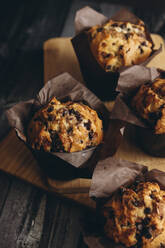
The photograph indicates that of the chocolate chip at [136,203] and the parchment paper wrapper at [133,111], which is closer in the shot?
the chocolate chip at [136,203]

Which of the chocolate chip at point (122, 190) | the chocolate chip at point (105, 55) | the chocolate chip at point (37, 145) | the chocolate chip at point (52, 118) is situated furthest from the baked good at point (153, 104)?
the chocolate chip at point (37, 145)

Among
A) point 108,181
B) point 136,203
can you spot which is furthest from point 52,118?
point 136,203

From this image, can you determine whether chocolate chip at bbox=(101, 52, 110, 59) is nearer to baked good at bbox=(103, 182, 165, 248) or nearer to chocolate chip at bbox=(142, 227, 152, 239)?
baked good at bbox=(103, 182, 165, 248)

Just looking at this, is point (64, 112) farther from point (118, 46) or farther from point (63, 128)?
point (118, 46)

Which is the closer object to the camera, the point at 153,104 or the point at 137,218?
the point at 137,218

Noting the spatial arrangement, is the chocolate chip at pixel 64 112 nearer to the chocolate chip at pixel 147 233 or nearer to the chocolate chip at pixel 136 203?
the chocolate chip at pixel 136 203
